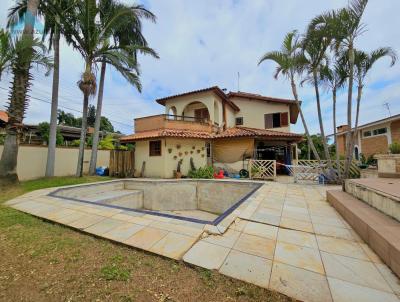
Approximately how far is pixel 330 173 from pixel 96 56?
48.0 feet

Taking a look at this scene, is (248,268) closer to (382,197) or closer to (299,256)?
(299,256)

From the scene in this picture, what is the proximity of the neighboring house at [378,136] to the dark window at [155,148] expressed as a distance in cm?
1541

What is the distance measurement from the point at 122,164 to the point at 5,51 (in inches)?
319

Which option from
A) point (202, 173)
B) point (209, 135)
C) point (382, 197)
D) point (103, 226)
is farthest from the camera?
point (209, 135)

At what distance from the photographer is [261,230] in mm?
3801

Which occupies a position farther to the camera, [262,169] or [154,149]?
[154,149]

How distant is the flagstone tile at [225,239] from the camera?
3.22m

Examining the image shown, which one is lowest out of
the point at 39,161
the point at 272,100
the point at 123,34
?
the point at 39,161

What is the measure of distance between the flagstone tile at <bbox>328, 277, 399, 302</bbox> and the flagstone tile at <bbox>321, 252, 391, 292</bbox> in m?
0.10

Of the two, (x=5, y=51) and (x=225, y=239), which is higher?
(x=5, y=51)

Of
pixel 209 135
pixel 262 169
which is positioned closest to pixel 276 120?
pixel 209 135

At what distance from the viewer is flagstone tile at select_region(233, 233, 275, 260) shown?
291 centimetres

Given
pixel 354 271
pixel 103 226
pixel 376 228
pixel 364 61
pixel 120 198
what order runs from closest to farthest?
1. pixel 354 271
2. pixel 376 228
3. pixel 103 226
4. pixel 364 61
5. pixel 120 198

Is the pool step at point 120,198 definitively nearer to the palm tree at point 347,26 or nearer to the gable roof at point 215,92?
the gable roof at point 215,92
